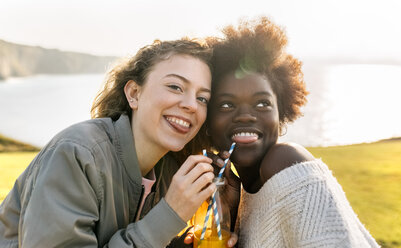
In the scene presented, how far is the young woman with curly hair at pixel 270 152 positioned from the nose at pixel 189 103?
0.16 metres

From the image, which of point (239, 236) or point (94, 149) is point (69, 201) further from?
point (239, 236)

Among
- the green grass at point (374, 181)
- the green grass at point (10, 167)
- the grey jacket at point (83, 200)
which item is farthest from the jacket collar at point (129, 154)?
the green grass at point (10, 167)

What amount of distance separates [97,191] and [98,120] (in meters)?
0.48

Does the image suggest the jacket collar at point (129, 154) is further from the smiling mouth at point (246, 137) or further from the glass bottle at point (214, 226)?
the smiling mouth at point (246, 137)

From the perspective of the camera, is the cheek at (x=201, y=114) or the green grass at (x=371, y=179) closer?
the cheek at (x=201, y=114)

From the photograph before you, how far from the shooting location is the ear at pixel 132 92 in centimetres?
232

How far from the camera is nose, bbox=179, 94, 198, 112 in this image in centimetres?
213

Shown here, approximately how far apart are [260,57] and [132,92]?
2.73 feet

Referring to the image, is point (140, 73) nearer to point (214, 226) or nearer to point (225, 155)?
point (225, 155)

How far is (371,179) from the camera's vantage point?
546cm

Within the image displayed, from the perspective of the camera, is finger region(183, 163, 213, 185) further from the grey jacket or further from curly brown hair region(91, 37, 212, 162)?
curly brown hair region(91, 37, 212, 162)

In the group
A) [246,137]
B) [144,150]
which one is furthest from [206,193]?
[144,150]

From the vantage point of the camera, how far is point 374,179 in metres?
5.46

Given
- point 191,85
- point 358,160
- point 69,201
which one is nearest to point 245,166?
point 191,85
